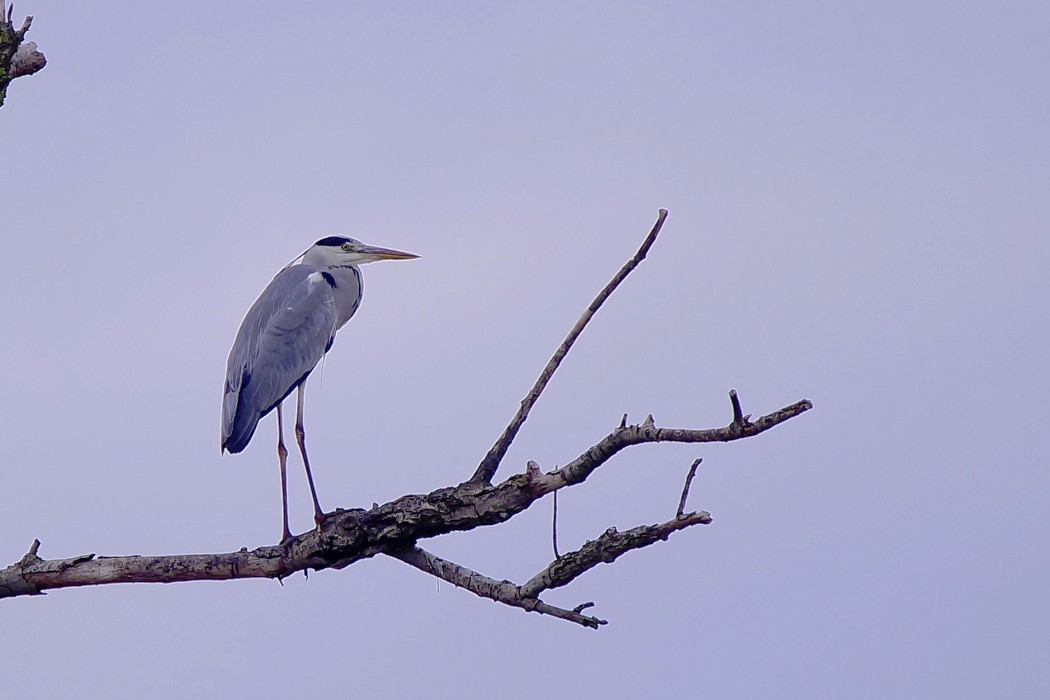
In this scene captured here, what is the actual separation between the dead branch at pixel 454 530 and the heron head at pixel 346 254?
3521mm

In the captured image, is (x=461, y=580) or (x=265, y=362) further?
(x=265, y=362)

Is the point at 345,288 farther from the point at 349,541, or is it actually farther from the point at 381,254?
the point at 349,541

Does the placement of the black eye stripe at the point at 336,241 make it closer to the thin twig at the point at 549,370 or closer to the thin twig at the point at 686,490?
the thin twig at the point at 549,370

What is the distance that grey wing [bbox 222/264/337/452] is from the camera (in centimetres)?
641

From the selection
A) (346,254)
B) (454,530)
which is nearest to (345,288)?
(346,254)

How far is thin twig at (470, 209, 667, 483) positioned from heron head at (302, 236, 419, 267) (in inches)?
154

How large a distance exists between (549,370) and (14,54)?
2.57 meters

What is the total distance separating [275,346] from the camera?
6719 mm

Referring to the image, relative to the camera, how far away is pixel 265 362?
260 inches

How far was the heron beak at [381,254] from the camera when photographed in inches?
298

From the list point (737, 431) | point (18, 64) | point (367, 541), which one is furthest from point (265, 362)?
point (737, 431)

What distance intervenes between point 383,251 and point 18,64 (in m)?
3.25

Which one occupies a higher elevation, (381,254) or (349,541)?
(381,254)

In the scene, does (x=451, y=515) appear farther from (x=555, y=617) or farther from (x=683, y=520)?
(x=683, y=520)
